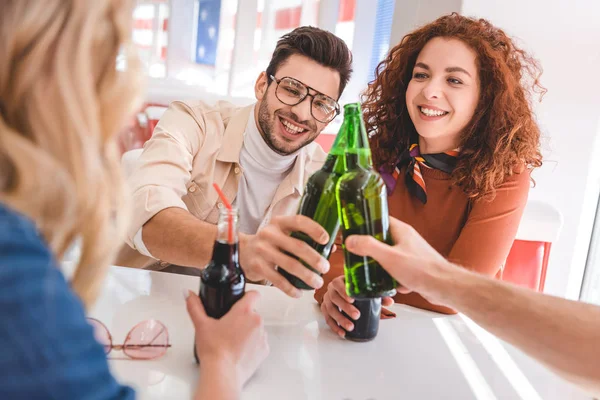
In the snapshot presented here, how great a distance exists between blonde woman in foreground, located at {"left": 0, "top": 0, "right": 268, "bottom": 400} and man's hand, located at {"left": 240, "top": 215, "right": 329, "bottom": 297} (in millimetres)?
349

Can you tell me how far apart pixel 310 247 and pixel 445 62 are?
1.04 metres

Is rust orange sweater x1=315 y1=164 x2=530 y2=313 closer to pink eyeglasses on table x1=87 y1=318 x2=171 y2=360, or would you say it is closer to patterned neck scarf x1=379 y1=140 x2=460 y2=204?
patterned neck scarf x1=379 y1=140 x2=460 y2=204

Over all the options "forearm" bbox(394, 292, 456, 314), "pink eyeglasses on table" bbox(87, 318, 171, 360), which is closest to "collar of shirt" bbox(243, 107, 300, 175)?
"forearm" bbox(394, 292, 456, 314)

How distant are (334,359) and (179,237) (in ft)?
1.79

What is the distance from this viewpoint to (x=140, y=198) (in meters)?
1.33

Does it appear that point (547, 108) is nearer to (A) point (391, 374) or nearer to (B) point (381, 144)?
(B) point (381, 144)

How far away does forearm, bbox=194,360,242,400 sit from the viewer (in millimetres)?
718

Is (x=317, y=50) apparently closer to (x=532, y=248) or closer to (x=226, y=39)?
(x=532, y=248)

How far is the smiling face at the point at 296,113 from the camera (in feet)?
5.96

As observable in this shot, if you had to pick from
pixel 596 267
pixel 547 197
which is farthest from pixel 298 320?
pixel 596 267

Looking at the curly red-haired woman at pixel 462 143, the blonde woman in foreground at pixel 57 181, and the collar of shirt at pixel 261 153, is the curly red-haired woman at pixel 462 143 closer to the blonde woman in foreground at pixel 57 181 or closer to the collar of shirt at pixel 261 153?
the collar of shirt at pixel 261 153

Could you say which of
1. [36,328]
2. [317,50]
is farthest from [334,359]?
[317,50]

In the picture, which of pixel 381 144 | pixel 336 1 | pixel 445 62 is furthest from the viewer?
pixel 336 1

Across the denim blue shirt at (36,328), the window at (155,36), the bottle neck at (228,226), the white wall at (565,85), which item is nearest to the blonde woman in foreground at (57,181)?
the denim blue shirt at (36,328)
